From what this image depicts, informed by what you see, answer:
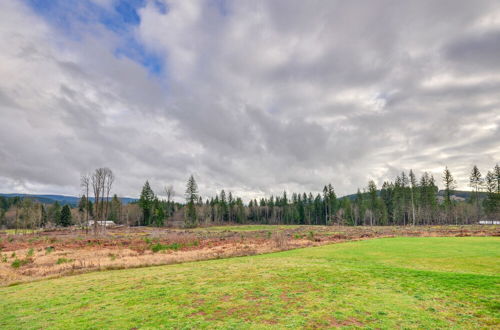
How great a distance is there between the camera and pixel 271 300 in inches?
360

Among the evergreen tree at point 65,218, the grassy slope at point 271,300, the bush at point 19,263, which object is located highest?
the grassy slope at point 271,300

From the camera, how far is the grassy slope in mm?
7348

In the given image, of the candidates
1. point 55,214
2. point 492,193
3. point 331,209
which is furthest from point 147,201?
point 492,193

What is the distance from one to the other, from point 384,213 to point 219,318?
10607 centimetres

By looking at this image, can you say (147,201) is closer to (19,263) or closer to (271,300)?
(19,263)

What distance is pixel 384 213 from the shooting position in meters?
100

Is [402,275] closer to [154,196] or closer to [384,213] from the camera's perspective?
[384,213]

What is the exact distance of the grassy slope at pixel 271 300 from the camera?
7.35 meters

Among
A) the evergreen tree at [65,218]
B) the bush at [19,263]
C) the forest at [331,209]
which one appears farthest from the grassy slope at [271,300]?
the evergreen tree at [65,218]

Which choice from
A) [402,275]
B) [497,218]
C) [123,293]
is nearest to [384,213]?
[497,218]

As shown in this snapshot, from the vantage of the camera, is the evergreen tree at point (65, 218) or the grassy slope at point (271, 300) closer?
the grassy slope at point (271, 300)

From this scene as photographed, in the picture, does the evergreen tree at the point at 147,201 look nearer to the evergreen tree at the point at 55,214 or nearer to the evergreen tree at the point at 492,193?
the evergreen tree at the point at 55,214

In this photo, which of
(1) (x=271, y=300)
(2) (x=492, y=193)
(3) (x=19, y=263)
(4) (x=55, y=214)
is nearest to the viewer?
(1) (x=271, y=300)

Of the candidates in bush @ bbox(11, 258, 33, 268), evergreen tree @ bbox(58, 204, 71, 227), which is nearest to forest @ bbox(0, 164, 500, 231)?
evergreen tree @ bbox(58, 204, 71, 227)
